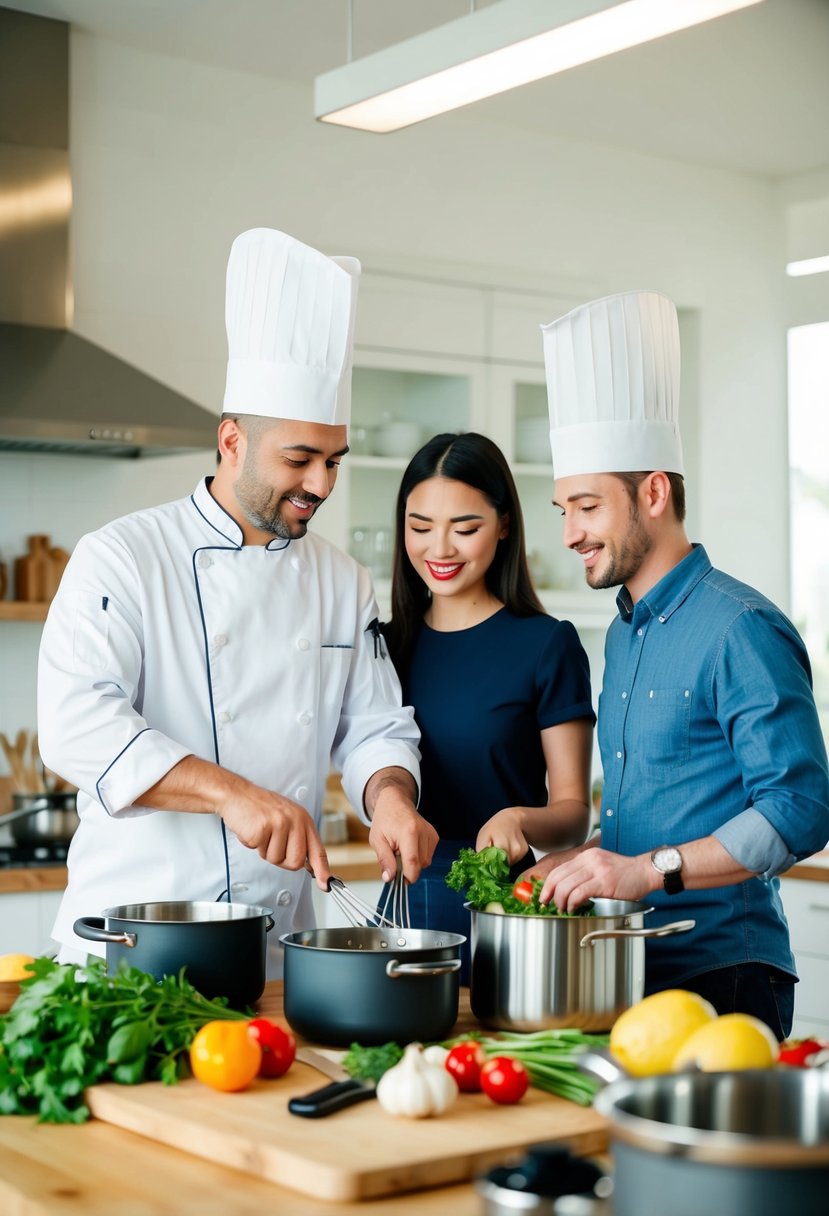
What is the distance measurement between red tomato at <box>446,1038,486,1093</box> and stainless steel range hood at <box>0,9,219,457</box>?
247 centimetres

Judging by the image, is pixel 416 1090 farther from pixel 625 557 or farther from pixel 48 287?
pixel 48 287

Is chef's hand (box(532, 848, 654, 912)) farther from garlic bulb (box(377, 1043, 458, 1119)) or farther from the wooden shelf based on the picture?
the wooden shelf

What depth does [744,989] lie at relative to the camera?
201 cm

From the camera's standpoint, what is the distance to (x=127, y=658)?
2.09 m

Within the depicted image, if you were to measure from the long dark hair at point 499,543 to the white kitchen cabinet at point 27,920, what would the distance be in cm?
140

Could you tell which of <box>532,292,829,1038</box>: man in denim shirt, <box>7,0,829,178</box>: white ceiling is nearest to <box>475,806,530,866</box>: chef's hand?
<box>532,292,829,1038</box>: man in denim shirt

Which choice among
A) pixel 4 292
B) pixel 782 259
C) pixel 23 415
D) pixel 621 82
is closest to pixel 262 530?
pixel 23 415

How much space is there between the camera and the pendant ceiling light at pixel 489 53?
6.77 ft

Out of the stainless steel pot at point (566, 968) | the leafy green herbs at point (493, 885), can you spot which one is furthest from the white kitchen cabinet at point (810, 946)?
the stainless steel pot at point (566, 968)

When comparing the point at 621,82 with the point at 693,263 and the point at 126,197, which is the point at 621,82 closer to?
the point at 693,263

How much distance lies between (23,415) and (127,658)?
5.38 ft

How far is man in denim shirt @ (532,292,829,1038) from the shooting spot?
1.84m

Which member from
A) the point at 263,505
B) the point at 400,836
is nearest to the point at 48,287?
the point at 263,505

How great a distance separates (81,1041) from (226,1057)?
0.48 feet
